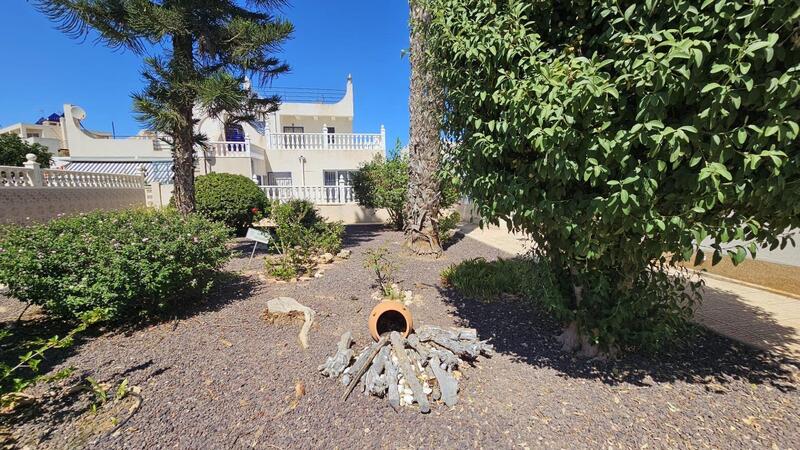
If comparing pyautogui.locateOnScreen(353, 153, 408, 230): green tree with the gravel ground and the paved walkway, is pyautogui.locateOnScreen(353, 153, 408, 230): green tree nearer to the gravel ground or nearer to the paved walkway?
the paved walkway

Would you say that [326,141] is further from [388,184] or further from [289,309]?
[289,309]

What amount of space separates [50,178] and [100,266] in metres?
10.5

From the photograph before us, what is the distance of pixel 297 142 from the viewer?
18094 millimetres

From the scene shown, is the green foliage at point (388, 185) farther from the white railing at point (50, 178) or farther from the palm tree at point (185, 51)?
the white railing at point (50, 178)

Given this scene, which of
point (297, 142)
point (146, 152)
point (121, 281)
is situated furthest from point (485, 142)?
point (146, 152)

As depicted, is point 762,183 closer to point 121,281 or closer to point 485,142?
point 485,142

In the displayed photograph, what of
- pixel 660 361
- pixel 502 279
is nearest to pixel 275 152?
pixel 502 279

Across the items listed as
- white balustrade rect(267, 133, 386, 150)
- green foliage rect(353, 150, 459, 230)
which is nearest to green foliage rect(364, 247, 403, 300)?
green foliage rect(353, 150, 459, 230)

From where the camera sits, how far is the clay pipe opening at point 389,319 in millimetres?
3415

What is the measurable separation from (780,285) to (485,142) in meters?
6.17

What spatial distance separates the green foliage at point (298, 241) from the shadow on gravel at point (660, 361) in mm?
3516

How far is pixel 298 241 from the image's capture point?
6.84 m

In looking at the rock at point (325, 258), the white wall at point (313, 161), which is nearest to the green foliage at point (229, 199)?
the rock at point (325, 258)

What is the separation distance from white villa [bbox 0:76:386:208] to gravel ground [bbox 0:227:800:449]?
10.1 meters
